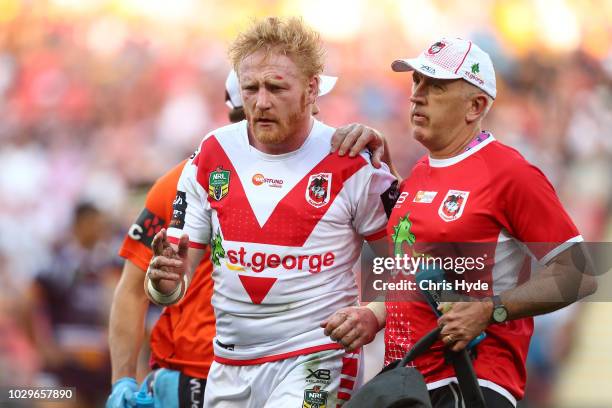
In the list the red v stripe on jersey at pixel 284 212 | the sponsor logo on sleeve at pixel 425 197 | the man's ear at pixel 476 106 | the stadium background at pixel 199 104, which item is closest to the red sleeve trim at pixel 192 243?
the red v stripe on jersey at pixel 284 212

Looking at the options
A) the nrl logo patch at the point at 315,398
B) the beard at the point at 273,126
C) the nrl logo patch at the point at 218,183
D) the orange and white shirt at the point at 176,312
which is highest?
the beard at the point at 273,126

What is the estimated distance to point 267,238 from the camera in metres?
4.43

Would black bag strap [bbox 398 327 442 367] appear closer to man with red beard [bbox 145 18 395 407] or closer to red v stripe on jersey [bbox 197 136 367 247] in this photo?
man with red beard [bbox 145 18 395 407]

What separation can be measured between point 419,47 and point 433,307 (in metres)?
6.74

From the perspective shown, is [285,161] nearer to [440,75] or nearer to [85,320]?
[440,75]

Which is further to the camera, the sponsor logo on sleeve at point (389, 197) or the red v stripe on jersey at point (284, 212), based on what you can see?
the sponsor logo on sleeve at point (389, 197)

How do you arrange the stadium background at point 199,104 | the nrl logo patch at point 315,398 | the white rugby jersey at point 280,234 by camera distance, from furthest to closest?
1. the stadium background at point 199,104
2. the white rugby jersey at point 280,234
3. the nrl logo patch at point 315,398

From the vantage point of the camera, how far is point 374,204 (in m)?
4.53

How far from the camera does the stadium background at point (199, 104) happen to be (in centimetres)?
999

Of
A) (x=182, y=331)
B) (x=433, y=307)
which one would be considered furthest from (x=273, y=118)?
(x=182, y=331)

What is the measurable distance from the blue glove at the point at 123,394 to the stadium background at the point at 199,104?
15.5 ft

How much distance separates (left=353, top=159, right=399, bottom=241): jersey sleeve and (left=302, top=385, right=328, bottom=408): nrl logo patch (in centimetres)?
68

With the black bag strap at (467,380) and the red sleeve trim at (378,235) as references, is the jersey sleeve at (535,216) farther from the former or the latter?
the red sleeve trim at (378,235)

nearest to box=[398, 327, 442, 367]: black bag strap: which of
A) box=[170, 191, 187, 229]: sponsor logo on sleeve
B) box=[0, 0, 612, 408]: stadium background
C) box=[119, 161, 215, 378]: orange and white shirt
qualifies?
box=[170, 191, 187, 229]: sponsor logo on sleeve
